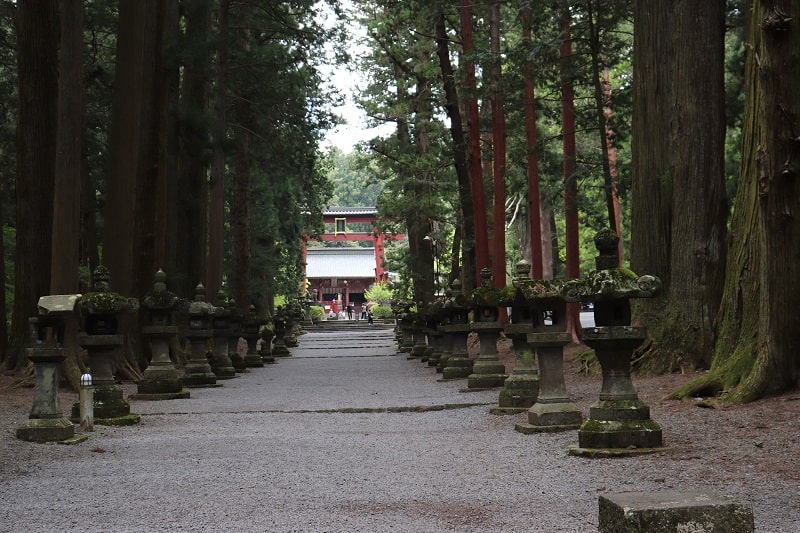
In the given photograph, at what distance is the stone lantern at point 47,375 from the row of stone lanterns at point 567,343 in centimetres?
472

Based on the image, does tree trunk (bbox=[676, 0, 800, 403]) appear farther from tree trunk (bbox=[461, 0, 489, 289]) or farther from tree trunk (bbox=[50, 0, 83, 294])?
tree trunk (bbox=[461, 0, 489, 289])

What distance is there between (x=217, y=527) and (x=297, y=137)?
29.0 meters

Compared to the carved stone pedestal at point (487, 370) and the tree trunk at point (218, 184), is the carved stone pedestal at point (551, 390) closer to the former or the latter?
the carved stone pedestal at point (487, 370)

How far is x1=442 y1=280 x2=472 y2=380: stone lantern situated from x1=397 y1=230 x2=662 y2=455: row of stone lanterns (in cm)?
189

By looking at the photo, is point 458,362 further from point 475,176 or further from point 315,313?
point 315,313

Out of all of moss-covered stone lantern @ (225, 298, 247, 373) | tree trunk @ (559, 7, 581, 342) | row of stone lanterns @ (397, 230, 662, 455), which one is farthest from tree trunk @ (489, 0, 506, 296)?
row of stone lanterns @ (397, 230, 662, 455)

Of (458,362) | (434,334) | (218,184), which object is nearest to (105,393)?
(458,362)

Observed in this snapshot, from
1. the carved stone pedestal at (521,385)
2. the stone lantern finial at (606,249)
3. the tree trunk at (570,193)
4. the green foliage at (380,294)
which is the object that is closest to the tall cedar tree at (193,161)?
the tree trunk at (570,193)

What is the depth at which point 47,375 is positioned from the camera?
9953mm

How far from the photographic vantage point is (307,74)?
3288cm

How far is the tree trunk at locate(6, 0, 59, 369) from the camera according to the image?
17656 millimetres

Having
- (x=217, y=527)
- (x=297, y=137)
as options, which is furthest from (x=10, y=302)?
(x=217, y=527)

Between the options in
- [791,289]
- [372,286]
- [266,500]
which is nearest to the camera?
[266,500]

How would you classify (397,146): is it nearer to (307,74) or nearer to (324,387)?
(307,74)
